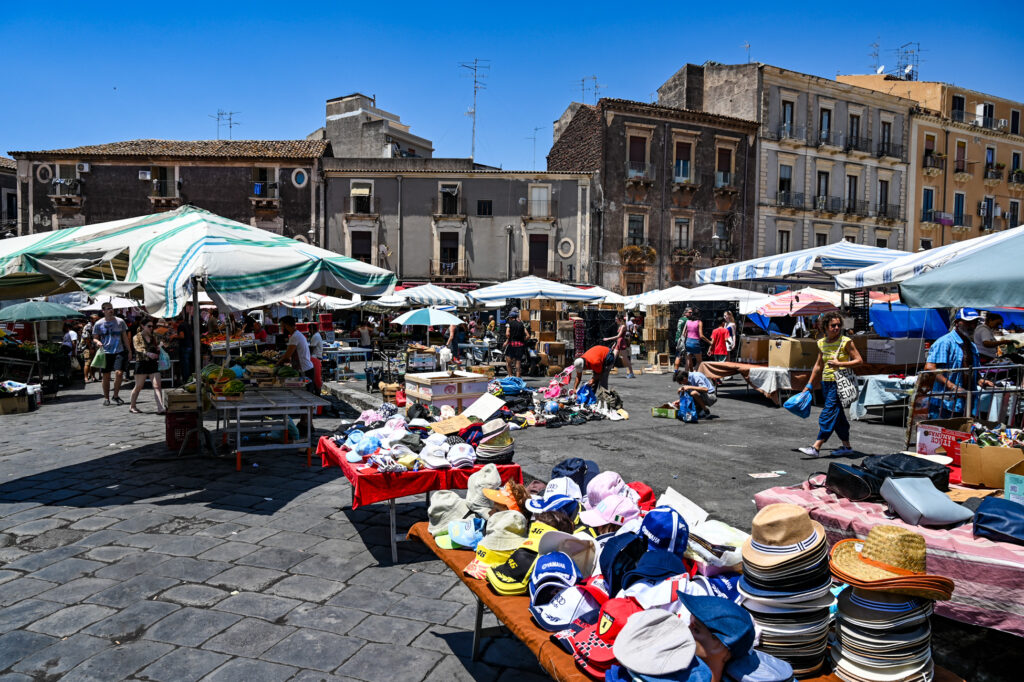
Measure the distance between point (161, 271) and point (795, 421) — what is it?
28.0 feet

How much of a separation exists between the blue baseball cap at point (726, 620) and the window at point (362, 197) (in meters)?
29.4

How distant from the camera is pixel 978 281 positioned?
162 inches

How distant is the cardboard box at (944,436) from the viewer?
201 inches

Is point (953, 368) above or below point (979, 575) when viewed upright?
above

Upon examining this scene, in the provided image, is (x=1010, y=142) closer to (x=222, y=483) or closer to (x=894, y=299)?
(x=894, y=299)

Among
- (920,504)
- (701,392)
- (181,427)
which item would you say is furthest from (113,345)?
(920,504)

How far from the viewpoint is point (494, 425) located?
15.7 feet

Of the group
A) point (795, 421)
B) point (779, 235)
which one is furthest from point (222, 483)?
point (779, 235)

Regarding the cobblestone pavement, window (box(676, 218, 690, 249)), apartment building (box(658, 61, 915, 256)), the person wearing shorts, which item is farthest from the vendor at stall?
apartment building (box(658, 61, 915, 256))

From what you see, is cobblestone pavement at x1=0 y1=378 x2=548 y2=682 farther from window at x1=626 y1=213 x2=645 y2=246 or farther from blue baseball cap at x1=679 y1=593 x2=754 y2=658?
window at x1=626 y1=213 x2=645 y2=246

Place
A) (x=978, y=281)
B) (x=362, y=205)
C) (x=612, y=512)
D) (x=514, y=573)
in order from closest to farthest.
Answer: (x=514, y=573), (x=612, y=512), (x=978, y=281), (x=362, y=205)

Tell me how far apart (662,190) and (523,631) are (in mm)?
30468

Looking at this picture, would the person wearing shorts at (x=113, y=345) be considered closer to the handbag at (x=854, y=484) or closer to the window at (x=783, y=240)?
the handbag at (x=854, y=484)

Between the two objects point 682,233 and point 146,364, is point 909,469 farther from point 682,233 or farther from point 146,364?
point 682,233
